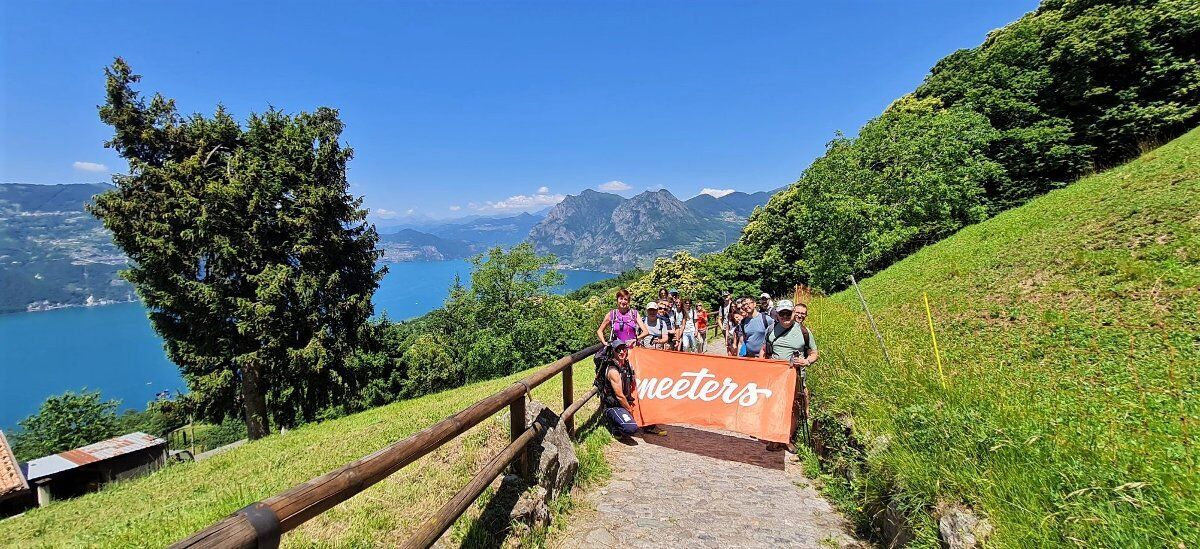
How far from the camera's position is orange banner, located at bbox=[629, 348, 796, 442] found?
238 inches

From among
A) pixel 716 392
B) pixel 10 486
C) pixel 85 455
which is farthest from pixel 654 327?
pixel 85 455

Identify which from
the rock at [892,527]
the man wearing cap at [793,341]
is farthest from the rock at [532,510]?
the man wearing cap at [793,341]

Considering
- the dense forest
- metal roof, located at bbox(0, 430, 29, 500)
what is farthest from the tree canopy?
the dense forest

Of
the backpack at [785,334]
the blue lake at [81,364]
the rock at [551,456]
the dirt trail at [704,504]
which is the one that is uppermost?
the backpack at [785,334]

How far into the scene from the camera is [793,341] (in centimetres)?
657

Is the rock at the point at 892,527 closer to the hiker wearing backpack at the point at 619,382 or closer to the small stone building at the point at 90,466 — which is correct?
the hiker wearing backpack at the point at 619,382

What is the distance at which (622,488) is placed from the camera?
5410 millimetres

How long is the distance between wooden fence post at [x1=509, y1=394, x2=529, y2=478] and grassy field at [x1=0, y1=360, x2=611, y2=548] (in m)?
0.43

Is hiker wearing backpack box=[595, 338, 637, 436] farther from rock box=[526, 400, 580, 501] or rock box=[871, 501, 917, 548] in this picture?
rock box=[871, 501, 917, 548]

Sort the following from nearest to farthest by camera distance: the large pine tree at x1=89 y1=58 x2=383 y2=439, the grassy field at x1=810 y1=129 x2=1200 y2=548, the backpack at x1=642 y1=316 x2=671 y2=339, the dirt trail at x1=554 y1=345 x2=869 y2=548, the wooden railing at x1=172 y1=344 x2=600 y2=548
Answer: the wooden railing at x1=172 y1=344 x2=600 y2=548, the grassy field at x1=810 y1=129 x2=1200 y2=548, the dirt trail at x1=554 y1=345 x2=869 y2=548, the backpack at x1=642 y1=316 x2=671 y2=339, the large pine tree at x1=89 y1=58 x2=383 y2=439

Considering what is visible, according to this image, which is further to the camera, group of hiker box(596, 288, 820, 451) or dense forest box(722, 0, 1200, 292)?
dense forest box(722, 0, 1200, 292)

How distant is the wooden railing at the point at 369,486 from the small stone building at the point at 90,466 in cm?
2987

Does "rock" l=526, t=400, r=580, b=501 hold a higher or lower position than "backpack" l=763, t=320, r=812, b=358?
lower

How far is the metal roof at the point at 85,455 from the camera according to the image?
2609 cm
